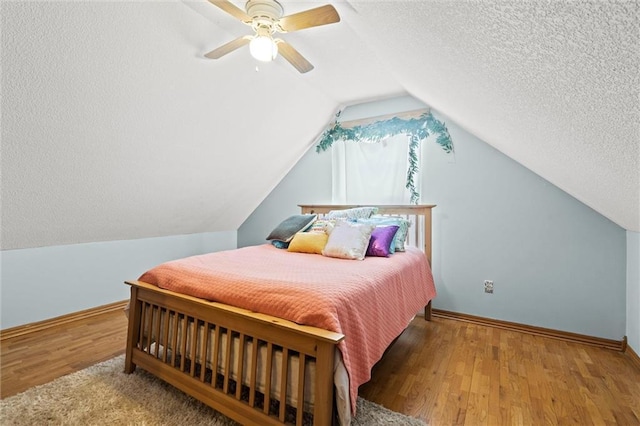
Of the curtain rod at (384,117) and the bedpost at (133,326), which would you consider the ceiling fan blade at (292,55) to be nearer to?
the curtain rod at (384,117)

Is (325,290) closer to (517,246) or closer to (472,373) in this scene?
(472,373)

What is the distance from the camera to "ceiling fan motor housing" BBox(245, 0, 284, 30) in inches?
65.3

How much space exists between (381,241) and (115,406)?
2.09m


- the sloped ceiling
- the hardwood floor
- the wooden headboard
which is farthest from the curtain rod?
the hardwood floor

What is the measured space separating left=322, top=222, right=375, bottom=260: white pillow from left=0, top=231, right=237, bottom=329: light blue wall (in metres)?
2.42

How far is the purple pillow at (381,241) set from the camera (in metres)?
2.55

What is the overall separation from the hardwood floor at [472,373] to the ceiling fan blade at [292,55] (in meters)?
2.24

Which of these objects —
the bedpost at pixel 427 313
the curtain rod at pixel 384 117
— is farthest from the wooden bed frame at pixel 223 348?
the curtain rod at pixel 384 117

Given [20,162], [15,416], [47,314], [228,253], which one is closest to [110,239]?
[47,314]

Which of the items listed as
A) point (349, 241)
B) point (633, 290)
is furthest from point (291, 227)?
point (633, 290)

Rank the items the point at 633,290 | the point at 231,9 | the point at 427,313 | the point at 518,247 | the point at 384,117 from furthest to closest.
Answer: the point at 384,117, the point at 427,313, the point at 518,247, the point at 633,290, the point at 231,9

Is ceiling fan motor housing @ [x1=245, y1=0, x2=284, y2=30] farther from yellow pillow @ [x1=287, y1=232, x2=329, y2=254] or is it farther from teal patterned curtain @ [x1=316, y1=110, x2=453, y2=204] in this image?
teal patterned curtain @ [x1=316, y1=110, x2=453, y2=204]

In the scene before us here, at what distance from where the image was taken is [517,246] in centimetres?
287

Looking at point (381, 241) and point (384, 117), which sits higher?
point (384, 117)
